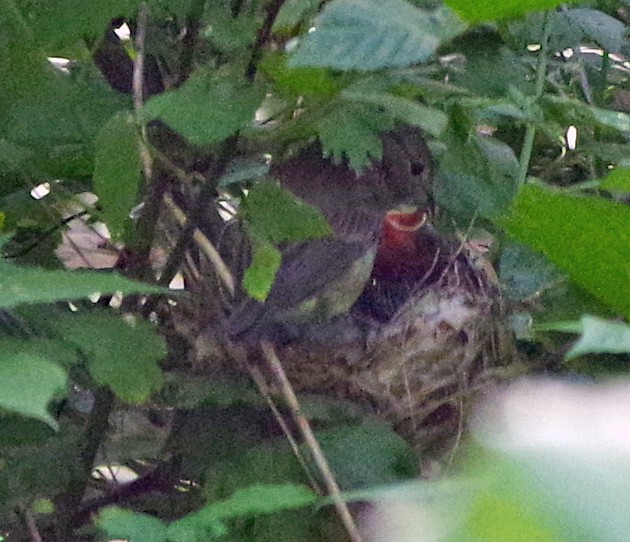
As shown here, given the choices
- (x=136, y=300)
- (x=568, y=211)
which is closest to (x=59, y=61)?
(x=136, y=300)

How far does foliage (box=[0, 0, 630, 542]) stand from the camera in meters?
0.47

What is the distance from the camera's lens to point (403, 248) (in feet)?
4.35

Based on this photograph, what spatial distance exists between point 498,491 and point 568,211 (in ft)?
1.00

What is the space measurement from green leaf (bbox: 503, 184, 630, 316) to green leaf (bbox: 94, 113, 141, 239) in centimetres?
27

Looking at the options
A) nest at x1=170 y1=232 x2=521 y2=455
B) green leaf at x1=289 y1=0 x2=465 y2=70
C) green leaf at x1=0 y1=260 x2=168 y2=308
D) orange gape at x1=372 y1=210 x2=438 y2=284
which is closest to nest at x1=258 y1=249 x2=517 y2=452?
nest at x1=170 y1=232 x2=521 y2=455

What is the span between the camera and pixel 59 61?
0.94m

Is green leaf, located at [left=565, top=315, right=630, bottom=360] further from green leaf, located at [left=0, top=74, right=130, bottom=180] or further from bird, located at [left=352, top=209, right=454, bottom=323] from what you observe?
bird, located at [left=352, top=209, right=454, bottom=323]

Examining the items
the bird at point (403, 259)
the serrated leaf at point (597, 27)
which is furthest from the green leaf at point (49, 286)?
the bird at point (403, 259)

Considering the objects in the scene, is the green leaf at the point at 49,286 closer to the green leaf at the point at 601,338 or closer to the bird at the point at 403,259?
the green leaf at the point at 601,338

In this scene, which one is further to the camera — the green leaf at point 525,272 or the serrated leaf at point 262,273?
the green leaf at point 525,272

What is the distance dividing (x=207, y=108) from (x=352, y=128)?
11cm

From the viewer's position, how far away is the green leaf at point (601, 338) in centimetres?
27

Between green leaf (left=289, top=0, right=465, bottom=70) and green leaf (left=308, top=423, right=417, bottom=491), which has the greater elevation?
green leaf (left=289, top=0, right=465, bottom=70)

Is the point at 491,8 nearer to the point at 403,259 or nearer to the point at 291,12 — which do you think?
the point at 291,12
